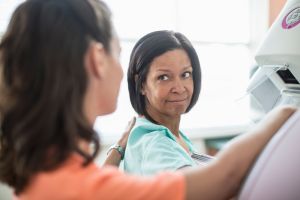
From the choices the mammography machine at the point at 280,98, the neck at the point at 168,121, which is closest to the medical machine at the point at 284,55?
the mammography machine at the point at 280,98

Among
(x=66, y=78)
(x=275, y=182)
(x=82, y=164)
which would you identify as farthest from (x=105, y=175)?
(x=275, y=182)

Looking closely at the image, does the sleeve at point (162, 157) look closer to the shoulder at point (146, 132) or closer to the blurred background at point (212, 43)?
the shoulder at point (146, 132)

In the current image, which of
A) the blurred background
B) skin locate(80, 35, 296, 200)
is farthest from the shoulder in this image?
the blurred background

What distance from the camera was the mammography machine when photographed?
0.54 meters

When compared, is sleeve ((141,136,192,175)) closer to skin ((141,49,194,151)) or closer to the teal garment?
the teal garment

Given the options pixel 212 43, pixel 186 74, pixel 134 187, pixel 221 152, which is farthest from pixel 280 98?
pixel 212 43

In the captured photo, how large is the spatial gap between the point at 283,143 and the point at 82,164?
13.4 inches

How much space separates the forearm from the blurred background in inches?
88.1

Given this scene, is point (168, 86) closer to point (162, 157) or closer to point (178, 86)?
point (178, 86)

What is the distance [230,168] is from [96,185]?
0.23 meters

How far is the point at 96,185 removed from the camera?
509 millimetres

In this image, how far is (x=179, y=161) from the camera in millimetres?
777

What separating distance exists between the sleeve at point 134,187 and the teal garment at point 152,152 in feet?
0.72

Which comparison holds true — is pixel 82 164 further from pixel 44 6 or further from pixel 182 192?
pixel 44 6
